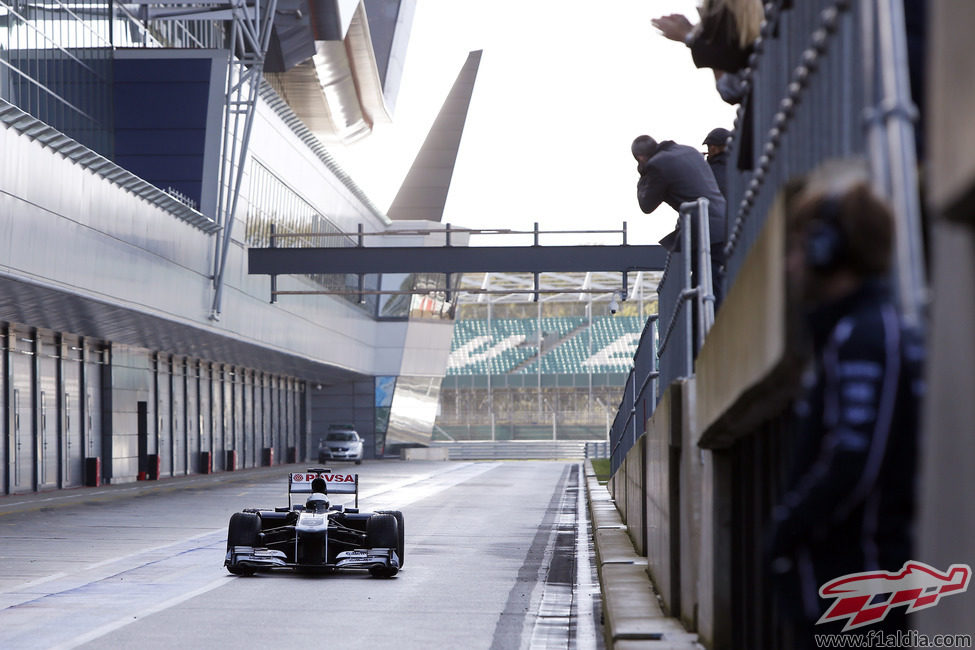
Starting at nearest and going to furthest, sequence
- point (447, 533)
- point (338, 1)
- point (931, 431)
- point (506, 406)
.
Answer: point (931, 431) → point (447, 533) → point (338, 1) → point (506, 406)

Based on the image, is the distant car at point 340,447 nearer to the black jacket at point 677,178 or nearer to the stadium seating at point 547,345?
the stadium seating at point 547,345

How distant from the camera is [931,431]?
221cm

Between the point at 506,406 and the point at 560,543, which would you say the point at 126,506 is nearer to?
the point at 560,543

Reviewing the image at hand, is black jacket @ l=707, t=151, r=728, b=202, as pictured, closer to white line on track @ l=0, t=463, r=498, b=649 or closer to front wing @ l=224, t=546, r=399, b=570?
white line on track @ l=0, t=463, r=498, b=649

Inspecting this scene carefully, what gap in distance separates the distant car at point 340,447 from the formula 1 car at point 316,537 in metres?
47.2

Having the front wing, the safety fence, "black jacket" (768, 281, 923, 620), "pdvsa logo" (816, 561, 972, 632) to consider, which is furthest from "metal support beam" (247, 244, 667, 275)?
"black jacket" (768, 281, 923, 620)

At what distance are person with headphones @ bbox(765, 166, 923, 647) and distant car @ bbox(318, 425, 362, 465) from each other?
5906 centimetres

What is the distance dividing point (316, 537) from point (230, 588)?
3.91ft

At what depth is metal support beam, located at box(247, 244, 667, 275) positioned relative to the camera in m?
34.6

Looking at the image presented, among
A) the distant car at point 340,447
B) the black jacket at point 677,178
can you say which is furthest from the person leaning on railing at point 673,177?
the distant car at point 340,447

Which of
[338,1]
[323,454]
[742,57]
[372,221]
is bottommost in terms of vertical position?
[323,454]

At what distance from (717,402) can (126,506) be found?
23572mm

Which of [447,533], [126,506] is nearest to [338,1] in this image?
[126,506]

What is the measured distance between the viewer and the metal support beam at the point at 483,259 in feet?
114
